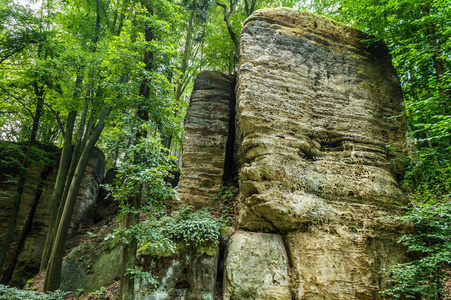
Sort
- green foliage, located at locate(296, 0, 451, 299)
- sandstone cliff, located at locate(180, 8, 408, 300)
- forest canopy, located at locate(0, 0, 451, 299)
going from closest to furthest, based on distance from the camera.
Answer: green foliage, located at locate(296, 0, 451, 299), forest canopy, located at locate(0, 0, 451, 299), sandstone cliff, located at locate(180, 8, 408, 300)

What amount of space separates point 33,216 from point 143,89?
9.86 metres

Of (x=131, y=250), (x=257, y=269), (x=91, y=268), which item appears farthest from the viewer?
(x=91, y=268)

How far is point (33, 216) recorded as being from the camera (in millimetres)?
10789

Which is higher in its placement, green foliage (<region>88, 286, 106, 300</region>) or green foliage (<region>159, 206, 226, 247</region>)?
green foliage (<region>159, 206, 226, 247</region>)

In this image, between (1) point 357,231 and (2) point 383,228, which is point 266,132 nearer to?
(1) point 357,231

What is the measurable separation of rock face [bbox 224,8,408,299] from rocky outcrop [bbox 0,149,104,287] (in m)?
8.89

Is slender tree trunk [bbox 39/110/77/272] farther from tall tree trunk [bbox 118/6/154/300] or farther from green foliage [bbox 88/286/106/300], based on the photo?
tall tree trunk [bbox 118/6/154/300]

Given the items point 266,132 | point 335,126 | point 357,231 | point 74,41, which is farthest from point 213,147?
point 74,41

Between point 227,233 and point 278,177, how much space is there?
229 centimetres

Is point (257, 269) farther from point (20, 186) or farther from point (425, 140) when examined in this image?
point (20, 186)

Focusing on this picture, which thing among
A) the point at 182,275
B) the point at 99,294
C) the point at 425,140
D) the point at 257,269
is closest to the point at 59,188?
the point at 99,294

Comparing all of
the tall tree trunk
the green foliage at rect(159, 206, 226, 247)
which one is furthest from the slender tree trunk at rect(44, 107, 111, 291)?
the tall tree trunk

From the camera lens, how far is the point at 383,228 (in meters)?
5.82

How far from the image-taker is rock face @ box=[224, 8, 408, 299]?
542 cm
